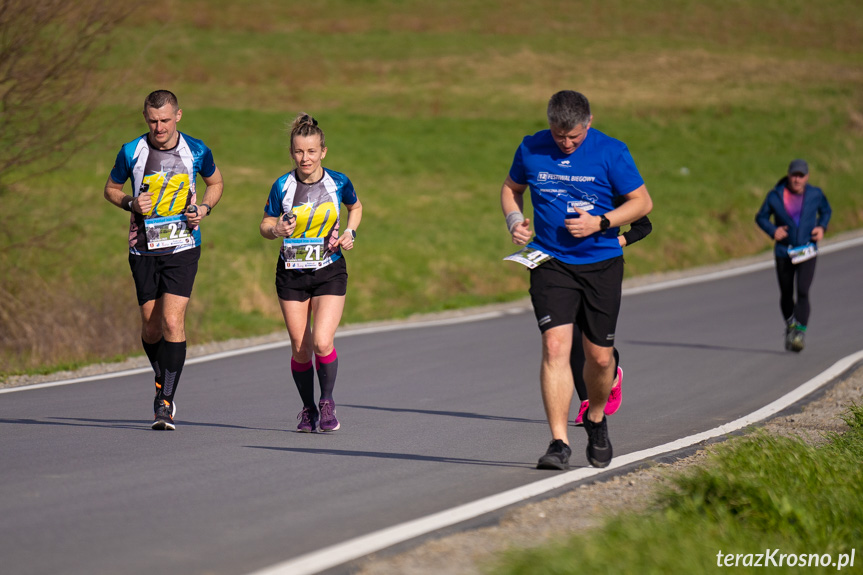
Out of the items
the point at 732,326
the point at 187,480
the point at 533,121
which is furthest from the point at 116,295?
the point at 533,121

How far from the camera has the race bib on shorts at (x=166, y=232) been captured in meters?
8.30

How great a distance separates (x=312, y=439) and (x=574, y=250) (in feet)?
8.21

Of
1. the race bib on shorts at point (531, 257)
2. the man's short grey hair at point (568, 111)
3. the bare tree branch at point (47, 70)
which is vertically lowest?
the race bib on shorts at point (531, 257)

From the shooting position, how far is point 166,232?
8336 millimetres

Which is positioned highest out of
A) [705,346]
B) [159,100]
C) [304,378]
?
[159,100]

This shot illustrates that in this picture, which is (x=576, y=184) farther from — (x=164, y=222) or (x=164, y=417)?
(x=164, y=417)

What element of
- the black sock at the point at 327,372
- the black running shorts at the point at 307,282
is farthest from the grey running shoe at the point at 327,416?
the black running shorts at the point at 307,282

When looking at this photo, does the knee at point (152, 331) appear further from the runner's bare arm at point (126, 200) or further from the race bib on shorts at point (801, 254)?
the race bib on shorts at point (801, 254)

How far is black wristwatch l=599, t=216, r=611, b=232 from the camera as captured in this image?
262 inches

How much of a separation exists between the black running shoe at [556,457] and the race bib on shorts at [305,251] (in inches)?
89.7

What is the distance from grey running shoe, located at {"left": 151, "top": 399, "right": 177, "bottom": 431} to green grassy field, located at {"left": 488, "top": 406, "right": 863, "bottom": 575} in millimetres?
3807

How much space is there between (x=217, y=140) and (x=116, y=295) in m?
18.7

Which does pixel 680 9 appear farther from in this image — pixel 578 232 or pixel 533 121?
pixel 578 232

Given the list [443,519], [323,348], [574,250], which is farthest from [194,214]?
[443,519]
